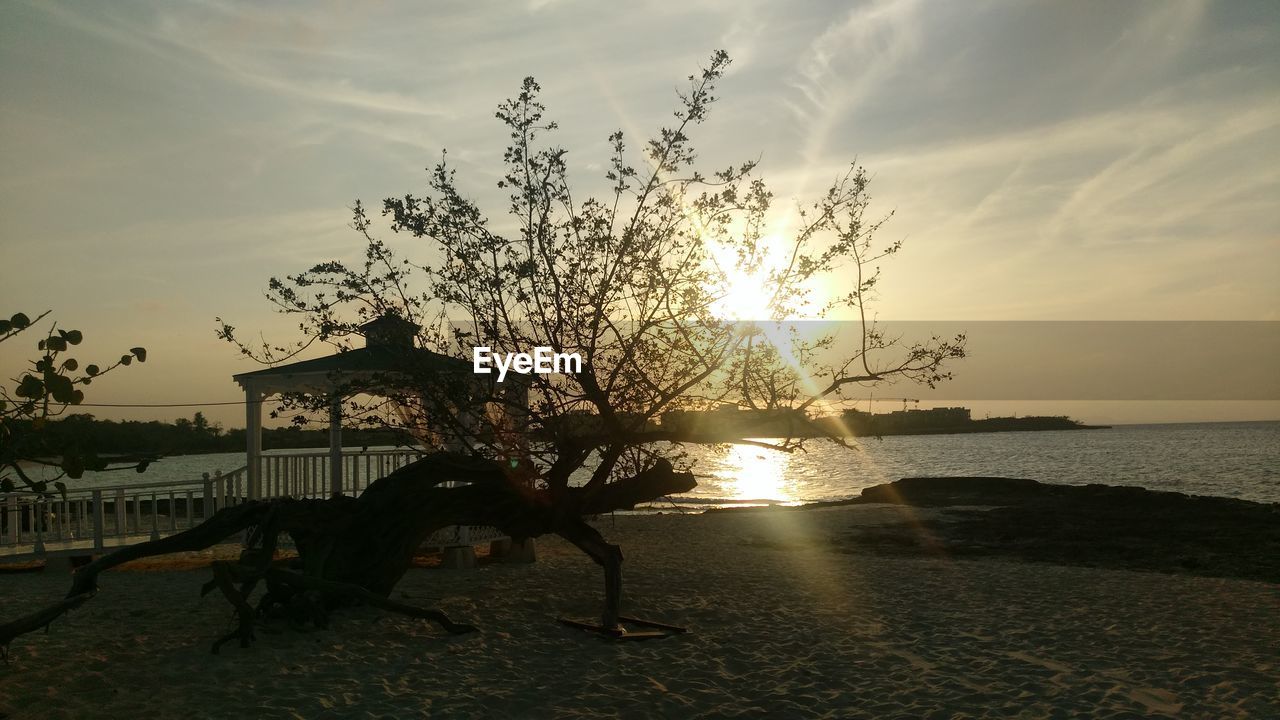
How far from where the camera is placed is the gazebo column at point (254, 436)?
50.0 feet

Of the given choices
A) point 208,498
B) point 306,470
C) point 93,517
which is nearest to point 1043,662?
point 306,470

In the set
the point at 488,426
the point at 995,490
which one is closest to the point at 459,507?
the point at 488,426

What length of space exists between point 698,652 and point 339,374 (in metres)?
6.16

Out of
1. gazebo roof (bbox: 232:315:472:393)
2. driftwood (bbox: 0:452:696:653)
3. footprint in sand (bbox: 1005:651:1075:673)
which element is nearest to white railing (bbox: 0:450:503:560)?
gazebo roof (bbox: 232:315:472:393)

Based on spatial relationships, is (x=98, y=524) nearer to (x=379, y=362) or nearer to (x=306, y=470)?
Answer: (x=306, y=470)

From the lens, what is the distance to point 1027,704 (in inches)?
281

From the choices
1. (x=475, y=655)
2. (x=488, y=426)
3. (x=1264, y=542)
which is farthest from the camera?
(x=1264, y=542)

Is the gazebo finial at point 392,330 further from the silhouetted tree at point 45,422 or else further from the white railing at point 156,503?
the silhouetted tree at point 45,422

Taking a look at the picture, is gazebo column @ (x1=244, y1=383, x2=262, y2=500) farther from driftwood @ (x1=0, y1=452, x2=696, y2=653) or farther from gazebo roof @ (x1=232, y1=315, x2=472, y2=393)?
driftwood @ (x1=0, y1=452, x2=696, y2=653)

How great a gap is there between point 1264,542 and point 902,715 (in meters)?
16.4

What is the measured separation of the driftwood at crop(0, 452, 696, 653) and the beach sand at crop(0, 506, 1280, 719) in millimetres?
427

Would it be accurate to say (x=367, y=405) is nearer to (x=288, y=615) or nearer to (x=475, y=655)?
(x=288, y=615)

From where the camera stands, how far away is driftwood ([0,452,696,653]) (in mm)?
→ 9031

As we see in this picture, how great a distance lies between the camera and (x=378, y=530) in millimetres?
10273
